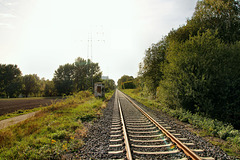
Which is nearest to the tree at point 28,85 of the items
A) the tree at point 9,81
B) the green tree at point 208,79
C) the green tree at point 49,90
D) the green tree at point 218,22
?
the tree at point 9,81

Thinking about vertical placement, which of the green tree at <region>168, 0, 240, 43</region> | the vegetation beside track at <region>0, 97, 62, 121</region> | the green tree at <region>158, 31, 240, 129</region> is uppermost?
the green tree at <region>168, 0, 240, 43</region>

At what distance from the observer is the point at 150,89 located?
19.5m

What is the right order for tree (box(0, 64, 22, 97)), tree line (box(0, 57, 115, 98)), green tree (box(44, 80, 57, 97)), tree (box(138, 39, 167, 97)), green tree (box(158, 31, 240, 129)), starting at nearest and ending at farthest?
green tree (box(158, 31, 240, 129)), tree (box(138, 39, 167, 97)), tree (box(0, 64, 22, 97)), tree line (box(0, 57, 115, 98)), green tree (box(44, 80, 57, 97))

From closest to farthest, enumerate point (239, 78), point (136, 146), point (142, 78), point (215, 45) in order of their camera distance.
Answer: point (136, 146) → point (239, 78) → point (215, 45) → point (142, 78)

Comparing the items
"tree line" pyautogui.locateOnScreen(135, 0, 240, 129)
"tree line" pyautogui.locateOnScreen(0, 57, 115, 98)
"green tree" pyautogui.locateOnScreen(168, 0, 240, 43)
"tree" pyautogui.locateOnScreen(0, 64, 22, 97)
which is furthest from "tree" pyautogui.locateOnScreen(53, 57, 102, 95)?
"tree line" pyautogui.locateOnScreen(135, 0, 240, 129)

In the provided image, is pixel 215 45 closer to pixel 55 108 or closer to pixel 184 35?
pixel 184 35

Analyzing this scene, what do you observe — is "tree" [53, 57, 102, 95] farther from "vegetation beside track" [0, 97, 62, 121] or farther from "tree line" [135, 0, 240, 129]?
"tree line" [135, 0, 240, 129]

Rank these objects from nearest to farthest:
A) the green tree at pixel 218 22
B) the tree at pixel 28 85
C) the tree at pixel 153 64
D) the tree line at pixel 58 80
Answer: the green tree at pixel 218 22 < the tree at pixel 153 64 < the tree line at pixel 58 80 < the tree at pixel 28 85

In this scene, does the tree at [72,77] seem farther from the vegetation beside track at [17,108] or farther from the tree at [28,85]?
the vegetation beside track at [17,108]

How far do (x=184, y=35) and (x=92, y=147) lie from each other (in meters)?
16.1

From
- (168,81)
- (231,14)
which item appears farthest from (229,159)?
(231,14)

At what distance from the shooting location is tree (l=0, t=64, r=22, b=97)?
153ft

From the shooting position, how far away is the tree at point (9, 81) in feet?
153

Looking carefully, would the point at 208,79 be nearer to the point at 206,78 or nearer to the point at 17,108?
the point at 206,78
